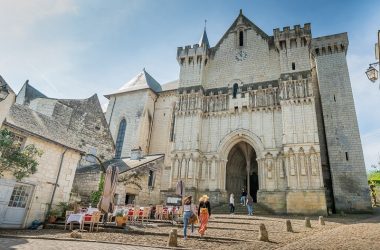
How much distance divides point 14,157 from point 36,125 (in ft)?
11.3

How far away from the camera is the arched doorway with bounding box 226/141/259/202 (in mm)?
21172

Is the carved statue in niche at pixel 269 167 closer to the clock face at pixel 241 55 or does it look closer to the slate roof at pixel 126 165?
the slate roof at pixel 126 165

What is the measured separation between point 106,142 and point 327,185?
19.8 m

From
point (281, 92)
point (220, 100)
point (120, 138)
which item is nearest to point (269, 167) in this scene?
point (281, 92)

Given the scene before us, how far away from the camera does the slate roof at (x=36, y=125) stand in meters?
11.6

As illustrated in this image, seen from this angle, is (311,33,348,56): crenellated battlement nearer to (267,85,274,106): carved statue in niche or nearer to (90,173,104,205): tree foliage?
(267,85,274,106): carved statue in niche

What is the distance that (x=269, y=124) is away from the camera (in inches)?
772

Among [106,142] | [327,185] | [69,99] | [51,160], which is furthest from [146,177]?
[327,185]

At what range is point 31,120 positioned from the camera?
1298cm

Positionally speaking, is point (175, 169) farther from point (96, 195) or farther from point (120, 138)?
point (120, 138)

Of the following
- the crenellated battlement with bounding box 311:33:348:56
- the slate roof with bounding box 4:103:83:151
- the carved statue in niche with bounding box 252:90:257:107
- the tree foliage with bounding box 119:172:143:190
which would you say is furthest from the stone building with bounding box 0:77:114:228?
the crenellated battlement with bounding box 311:33:348:56

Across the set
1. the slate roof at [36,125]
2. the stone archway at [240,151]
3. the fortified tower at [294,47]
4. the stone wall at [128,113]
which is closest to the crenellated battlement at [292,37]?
the fortified tower at [294,47]

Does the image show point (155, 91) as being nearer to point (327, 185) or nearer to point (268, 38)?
point (268, 38)

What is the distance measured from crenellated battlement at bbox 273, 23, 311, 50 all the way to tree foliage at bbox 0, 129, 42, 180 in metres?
18.9
